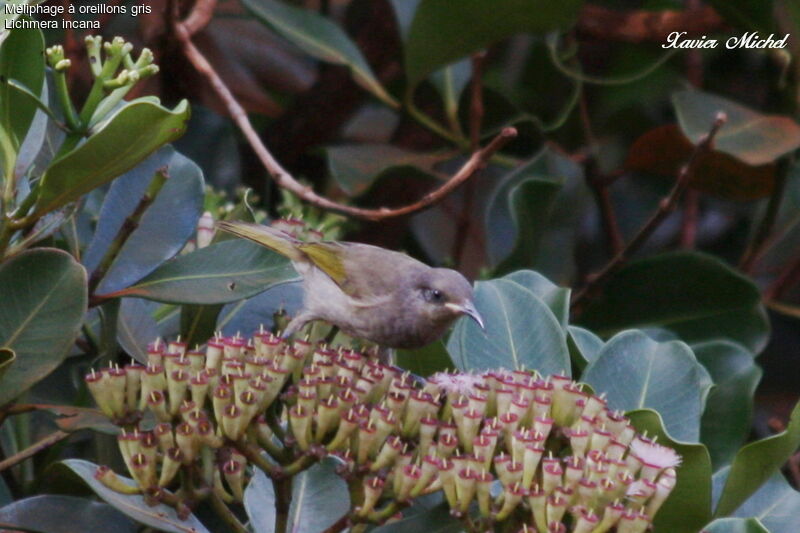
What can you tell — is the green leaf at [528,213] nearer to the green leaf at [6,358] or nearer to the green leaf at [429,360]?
the green leaf at [429,360]

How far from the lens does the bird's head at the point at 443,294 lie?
90.8 inches

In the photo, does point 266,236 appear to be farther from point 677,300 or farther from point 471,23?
point 677,300

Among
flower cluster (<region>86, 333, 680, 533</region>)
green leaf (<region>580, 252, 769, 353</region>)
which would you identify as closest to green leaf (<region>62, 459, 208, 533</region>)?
flower cluster (<region>86, 333, 680, 533</region>)

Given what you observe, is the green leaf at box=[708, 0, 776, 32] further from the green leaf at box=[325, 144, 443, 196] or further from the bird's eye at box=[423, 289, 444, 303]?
the bird's eye at box=[423, 289, 444, 303]

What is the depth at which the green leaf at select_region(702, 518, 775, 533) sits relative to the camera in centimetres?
158

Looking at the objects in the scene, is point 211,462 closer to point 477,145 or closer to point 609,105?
point 477,145

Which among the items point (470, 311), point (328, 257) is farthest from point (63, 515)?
point (328, 257)

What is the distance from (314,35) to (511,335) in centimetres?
158

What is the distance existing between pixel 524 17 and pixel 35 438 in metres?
1.76

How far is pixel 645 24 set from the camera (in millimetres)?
3629

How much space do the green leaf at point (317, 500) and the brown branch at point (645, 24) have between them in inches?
88.3

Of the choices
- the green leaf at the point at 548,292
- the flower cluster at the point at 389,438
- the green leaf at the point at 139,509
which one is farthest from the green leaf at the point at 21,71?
the green leaf at the point at 548,292

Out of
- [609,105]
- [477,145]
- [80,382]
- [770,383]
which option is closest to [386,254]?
[477,145]

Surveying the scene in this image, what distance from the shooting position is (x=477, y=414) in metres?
1.58
